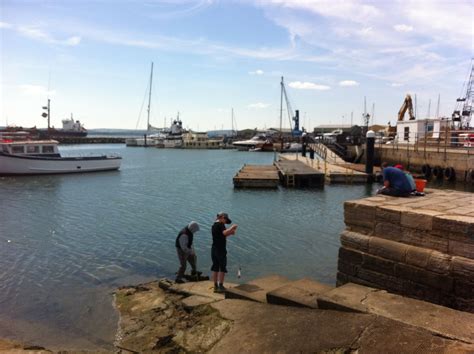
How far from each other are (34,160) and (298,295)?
41491mm

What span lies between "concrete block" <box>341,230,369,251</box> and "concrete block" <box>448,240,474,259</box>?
5.14 feet

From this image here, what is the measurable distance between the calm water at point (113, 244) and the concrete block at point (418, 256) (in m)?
4.52

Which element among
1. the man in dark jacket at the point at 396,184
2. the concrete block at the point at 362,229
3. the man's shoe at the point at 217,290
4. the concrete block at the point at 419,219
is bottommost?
the man's shoe at the point at 217,290

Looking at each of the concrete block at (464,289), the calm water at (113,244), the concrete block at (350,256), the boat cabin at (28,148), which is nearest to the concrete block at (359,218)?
the concrete block at (350,256)

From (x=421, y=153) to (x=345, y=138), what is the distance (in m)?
26.0

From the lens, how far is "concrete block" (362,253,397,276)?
752cm

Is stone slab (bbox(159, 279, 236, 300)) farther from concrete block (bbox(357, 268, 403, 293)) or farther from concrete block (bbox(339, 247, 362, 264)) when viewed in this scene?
concrete block (bbox(357, 268, 403, 293))

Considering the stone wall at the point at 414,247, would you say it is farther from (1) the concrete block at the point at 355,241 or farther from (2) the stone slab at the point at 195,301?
(2) the stone slab at the point at 195,301

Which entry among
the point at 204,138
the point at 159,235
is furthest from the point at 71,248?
the point at 204,138

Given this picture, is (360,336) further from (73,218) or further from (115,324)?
(73,218)

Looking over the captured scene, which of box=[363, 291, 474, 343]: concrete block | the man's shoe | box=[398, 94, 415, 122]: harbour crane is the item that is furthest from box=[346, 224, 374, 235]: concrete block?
box=[398, 94, 415, 122]: harbour crane

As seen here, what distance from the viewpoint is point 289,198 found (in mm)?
27109

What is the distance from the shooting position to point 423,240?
719cm

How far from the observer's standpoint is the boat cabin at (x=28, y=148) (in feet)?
137
